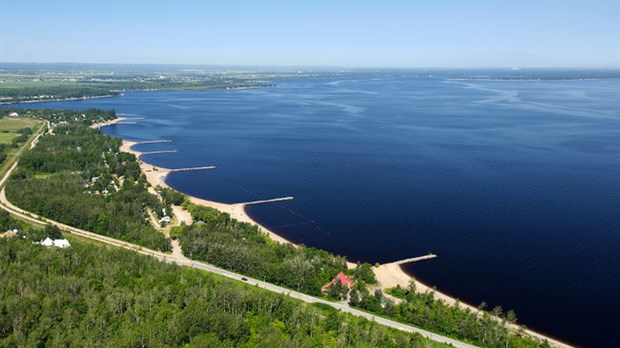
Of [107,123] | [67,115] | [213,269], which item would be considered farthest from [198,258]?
[67,115]

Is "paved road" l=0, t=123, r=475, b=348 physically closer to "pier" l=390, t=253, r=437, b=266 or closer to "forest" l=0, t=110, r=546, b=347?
"forest" l=0, t=110, r=546, b=347

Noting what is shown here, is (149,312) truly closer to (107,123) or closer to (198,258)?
(198,258)

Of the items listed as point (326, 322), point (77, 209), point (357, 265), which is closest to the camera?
point (326, 322)

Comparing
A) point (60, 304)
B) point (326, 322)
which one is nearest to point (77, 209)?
point (60, 304)

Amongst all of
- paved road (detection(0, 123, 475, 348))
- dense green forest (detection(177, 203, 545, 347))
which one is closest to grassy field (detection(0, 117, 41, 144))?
paved road (detection(0, 123, 475, 348))

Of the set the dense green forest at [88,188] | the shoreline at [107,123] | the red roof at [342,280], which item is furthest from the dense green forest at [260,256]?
the shoreline at [107,123]

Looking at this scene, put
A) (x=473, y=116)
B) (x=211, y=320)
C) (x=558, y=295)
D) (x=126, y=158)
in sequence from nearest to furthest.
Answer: (x=211, y=320) < (x=558, y=295) < (x=126, y=158) < (x=473, y=116)

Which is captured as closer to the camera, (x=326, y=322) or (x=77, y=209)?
(x=326, y=322)

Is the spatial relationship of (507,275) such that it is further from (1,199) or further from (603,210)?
(1,199)

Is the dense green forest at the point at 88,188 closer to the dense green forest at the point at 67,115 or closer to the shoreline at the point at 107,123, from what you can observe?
the shoreline at the point at 107,123
